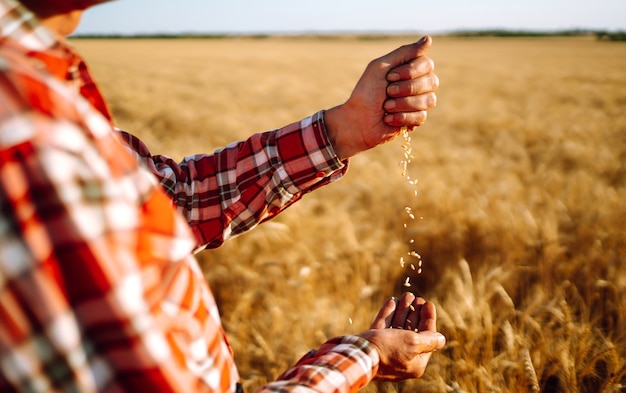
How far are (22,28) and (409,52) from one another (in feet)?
2.42

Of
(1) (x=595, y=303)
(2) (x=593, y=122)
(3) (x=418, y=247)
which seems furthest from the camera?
(2) (x=593, y=122)

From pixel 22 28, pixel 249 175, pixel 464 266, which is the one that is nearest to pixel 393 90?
pixel 249 175

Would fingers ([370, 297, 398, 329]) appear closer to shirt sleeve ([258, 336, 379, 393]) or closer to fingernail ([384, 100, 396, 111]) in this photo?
shirt sleeve ([258, 336, 379, 393])

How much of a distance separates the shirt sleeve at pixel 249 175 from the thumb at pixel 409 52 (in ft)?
0.67

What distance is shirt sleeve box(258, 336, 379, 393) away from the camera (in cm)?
66

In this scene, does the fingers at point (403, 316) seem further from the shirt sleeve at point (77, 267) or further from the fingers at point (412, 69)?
the shirt sleeve at point (77, 267)

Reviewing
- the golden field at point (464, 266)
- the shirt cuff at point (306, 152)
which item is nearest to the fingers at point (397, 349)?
the shirt cuff at point (306, 152)

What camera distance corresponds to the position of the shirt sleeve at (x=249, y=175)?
3.76 ft

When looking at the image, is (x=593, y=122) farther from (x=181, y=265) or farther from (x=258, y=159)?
(x=181, y=265)

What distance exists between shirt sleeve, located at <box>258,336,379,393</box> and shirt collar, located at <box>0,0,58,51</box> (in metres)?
0.48

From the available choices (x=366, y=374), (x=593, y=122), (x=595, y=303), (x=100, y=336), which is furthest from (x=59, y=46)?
(x=593, y=122)

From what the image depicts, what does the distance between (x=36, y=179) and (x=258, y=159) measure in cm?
73

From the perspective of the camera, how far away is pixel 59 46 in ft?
1.84

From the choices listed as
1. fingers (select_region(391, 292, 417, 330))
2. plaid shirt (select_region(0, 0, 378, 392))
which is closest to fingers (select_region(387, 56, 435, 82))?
fingers (select_region(391, 292, 417, 330))
